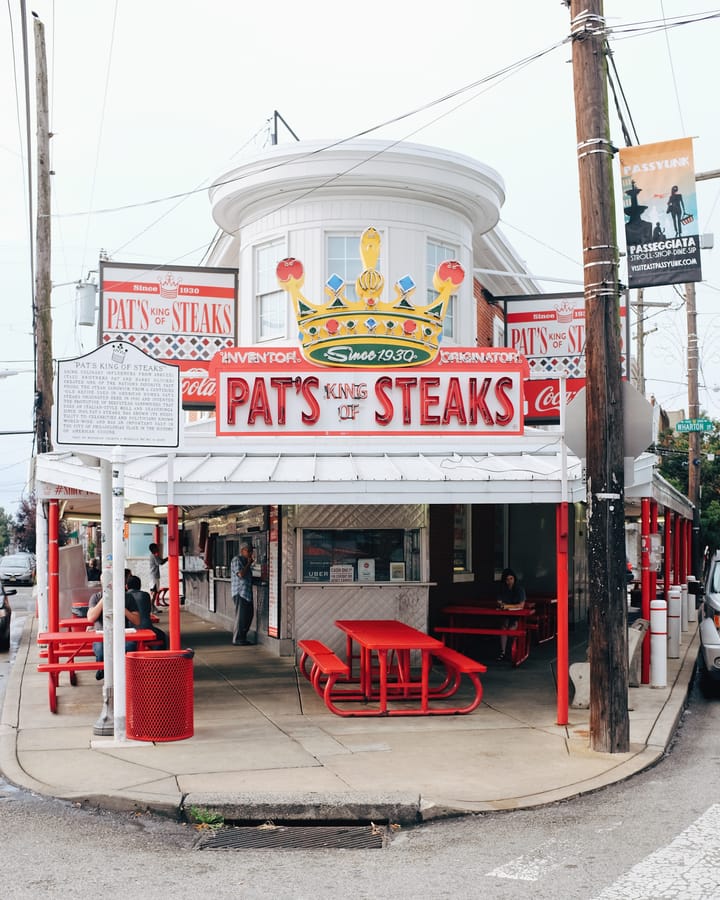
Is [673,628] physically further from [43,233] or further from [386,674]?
[43,233]

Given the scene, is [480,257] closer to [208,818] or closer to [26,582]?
[208,818]

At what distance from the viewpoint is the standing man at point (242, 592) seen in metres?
16.3

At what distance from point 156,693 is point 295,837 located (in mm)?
2852

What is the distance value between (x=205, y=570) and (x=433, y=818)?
1596 centimetres

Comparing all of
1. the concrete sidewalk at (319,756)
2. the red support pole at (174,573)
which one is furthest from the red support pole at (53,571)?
the red support pole at (174,573)

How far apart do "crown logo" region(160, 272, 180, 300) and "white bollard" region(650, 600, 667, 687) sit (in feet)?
28.3

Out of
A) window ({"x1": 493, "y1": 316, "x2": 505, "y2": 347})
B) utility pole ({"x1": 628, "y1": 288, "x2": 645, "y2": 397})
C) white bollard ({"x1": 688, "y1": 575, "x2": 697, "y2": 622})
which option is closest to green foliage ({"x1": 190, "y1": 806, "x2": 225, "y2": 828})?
window ({"x1": 493, "y1": 316, "x2": 505, "y2": 347})

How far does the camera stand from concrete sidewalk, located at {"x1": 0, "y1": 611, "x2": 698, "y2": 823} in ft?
24.0

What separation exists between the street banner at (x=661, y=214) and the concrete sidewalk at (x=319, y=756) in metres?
4.30

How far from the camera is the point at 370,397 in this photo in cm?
1327

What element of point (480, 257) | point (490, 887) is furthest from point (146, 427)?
point (480, 257)

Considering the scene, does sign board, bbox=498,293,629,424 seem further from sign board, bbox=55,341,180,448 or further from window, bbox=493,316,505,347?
sign board, bbox=55,341,180,448

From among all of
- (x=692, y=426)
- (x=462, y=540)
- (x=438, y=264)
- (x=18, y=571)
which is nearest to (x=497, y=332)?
(x=438, y=264)

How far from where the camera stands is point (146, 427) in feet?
30.5
